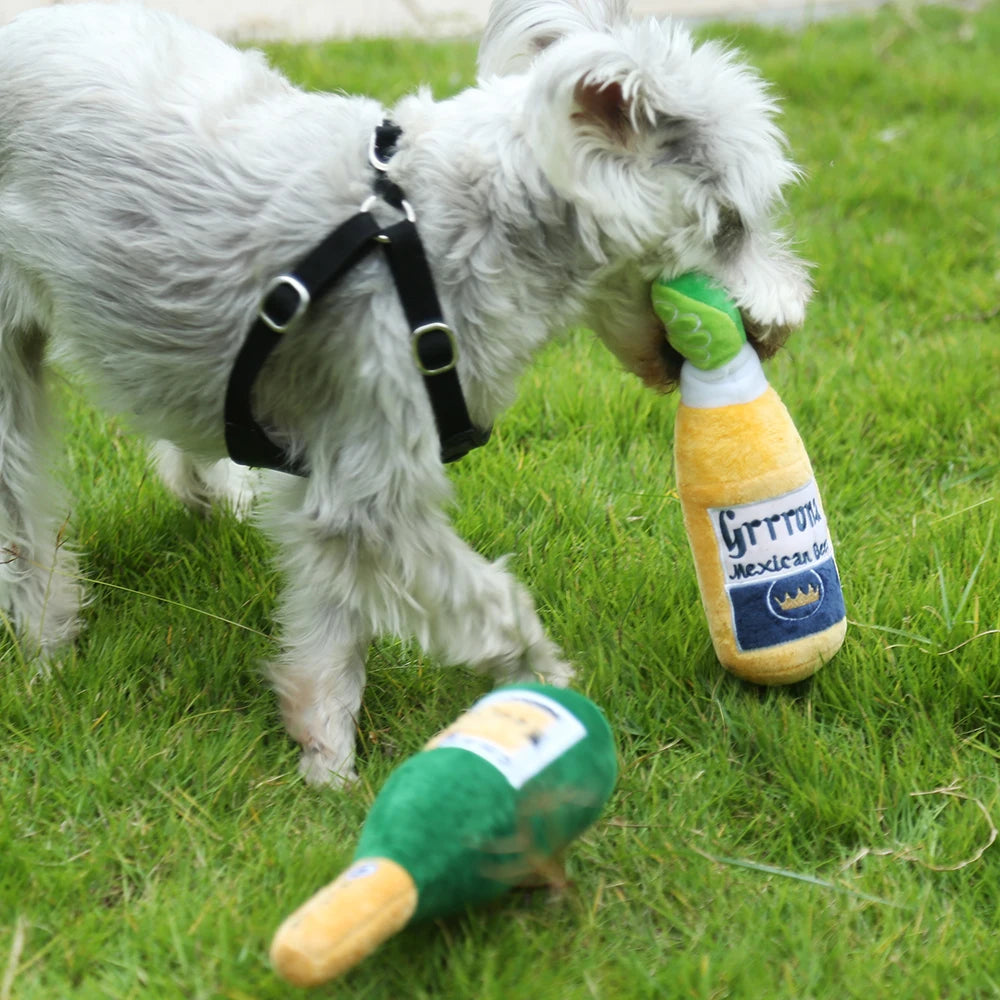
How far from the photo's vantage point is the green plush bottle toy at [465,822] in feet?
6.07

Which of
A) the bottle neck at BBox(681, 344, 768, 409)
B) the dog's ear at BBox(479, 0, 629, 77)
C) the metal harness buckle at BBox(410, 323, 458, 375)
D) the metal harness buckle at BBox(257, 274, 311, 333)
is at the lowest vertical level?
the bottle neck at BBox(681, 344, 768, 409)

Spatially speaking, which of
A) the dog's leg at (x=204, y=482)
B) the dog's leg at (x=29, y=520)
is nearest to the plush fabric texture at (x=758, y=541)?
the dog's leg at (x=204, y=482)

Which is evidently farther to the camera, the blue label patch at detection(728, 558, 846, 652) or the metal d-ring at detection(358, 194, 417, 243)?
the blue label patch at detection(728, 558, 846, 652)

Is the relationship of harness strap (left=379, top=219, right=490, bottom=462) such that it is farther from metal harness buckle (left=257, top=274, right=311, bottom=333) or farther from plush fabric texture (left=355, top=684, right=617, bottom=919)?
plush fabric texture (left=355, top=684, right=617, bottom=919)

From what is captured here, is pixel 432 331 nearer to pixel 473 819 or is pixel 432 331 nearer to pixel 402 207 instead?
pixel 402 207

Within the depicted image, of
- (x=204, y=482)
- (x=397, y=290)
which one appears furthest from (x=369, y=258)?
(x=204, y=482)

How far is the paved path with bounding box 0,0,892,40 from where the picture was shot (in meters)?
7.00

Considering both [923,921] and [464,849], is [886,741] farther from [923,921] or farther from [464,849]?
[464,849]

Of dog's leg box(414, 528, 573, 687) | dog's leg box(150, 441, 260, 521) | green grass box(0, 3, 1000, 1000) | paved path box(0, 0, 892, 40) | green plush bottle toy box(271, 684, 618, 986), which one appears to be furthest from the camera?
paved path box(0, 0, 892, 40)

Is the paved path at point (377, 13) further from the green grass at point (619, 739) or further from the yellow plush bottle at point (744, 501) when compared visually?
the yellow plush bottle at point (744, 501)

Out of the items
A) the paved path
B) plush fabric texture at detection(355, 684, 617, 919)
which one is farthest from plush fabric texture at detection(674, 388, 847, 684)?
the paved path

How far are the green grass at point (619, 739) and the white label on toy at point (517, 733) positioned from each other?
0.33 meters

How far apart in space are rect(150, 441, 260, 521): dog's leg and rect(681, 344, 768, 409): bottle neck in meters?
1.35

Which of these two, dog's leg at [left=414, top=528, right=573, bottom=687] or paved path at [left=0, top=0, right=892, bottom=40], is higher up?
dog's leg at [left=414, top=528, right=573, bottom=687]
